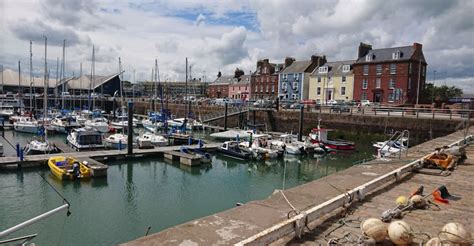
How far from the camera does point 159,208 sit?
16438mm

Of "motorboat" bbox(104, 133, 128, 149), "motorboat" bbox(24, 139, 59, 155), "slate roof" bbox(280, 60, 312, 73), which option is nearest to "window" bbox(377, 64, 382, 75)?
"slate roof" bbox(280, 60, 312, 73)

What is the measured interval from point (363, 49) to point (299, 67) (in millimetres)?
13767

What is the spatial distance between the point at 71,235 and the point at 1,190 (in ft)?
27.7

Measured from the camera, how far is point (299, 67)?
67.9 metres

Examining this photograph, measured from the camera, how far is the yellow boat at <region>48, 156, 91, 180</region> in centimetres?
1991

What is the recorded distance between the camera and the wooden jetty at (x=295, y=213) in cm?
516

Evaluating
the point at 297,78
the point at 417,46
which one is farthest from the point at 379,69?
the point at 297,78

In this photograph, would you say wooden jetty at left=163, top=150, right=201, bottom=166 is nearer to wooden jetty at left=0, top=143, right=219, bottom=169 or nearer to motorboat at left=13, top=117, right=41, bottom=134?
wooden jetty at left=0, top=143, right=219, bottom=169

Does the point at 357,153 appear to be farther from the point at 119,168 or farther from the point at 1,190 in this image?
the point at 1,190

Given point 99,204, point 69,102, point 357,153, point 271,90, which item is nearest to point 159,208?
point 99,204

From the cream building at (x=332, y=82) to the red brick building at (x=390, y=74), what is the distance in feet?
6.64

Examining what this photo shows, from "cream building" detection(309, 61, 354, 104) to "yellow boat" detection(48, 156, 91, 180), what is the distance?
144ft

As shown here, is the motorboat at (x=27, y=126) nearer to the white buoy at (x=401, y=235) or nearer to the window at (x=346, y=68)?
the white buoy at (x=401, y=235)

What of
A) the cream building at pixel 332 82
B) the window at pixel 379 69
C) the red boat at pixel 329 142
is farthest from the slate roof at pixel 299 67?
the red boat at pixel 329 142
